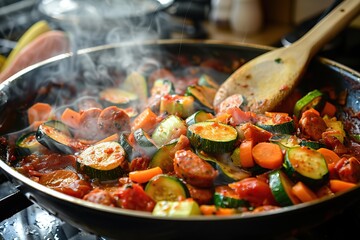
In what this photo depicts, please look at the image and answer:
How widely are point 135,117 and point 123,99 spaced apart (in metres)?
0.22

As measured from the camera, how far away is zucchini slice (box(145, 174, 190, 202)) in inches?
60.4

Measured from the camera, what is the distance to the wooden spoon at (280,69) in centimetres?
223

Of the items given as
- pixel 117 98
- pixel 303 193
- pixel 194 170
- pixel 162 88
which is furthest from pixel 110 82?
pixel 303 193

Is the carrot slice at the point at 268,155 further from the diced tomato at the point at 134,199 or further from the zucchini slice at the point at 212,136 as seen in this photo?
the diced tomato at the point at 134,199

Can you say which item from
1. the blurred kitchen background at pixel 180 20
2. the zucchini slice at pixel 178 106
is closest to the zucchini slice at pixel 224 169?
the zucchini slice at pixel 178 106

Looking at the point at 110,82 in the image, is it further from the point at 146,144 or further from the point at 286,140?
the point at 286,140

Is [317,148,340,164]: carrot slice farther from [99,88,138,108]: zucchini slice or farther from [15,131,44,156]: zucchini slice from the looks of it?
[15,131,44,156]: zucchini slice

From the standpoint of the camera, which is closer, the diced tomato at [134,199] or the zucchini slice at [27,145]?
the diced tomato at [134,199]

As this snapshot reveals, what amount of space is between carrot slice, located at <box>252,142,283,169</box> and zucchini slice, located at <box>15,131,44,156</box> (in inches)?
39.1

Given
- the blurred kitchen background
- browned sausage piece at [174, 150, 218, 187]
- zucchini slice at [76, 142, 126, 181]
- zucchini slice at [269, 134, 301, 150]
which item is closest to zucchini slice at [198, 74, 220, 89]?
the blurred kitchen background

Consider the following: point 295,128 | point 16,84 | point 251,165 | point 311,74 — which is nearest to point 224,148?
point 251,165

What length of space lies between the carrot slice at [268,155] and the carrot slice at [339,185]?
20cm

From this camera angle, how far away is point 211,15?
4.11 meters

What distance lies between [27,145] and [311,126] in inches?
51.8
